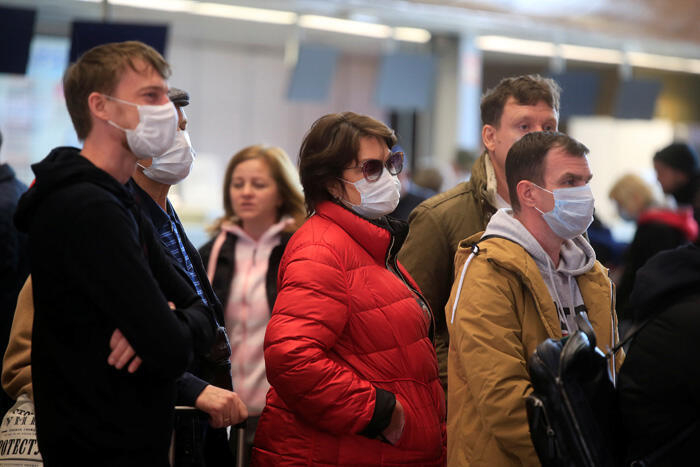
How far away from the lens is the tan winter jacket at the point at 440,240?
2.95m

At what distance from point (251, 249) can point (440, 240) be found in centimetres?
123

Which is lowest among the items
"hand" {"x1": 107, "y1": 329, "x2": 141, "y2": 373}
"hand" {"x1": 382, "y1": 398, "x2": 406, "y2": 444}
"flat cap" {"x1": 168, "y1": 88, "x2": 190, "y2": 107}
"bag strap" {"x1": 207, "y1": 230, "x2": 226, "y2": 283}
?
"hand" {"x1": 382, "y1": 398, "x2": 406, "y2": 444}

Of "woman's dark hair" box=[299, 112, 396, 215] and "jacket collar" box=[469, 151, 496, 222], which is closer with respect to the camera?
"woman's dark hair" box=[299, 112, 396, 215]

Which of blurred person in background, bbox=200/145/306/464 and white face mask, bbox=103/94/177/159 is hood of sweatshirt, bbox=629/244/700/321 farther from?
blurred person in background, bbox=200/145/306/464

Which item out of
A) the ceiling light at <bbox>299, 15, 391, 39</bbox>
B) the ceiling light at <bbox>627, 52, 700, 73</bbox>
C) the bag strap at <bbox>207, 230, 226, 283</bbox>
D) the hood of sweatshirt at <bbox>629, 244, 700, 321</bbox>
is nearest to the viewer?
the hood of sweatshirt at <bbox>629, 244, 700, 321</bbox>

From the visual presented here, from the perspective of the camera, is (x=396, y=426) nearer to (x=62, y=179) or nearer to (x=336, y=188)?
(x=336, y=188)

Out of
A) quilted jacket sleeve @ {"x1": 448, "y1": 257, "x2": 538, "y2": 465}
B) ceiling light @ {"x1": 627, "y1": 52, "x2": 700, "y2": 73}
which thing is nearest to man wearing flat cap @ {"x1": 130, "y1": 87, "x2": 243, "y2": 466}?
quilted jacket sleeve @ {"x1": 448, "y1": 257, "x2": 538, "y2": 465}

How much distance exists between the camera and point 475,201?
3.06 m

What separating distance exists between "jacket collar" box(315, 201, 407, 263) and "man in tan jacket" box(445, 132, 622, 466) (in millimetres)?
239

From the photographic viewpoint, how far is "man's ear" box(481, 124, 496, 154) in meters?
3.07

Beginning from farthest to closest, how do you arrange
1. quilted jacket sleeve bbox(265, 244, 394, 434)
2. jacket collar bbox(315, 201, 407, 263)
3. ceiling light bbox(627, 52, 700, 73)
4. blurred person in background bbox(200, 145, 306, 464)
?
ceiling light bbox(627, 52, 700, 73)
blurred person in background bbox(200, 145, 306, 464)
jacket collar bbox(315, 201, 407, 263)
quilted jacket sleeve bbox(265, 244, 394, 434)

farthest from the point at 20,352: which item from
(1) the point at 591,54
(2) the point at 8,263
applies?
(1) the point at 591,54

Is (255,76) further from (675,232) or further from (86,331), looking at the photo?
(86,331)

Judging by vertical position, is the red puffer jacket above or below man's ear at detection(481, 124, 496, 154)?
below
